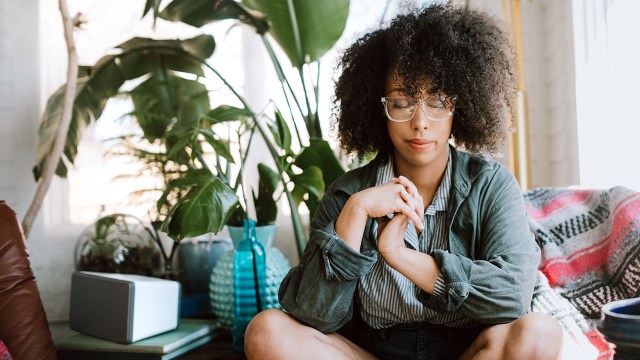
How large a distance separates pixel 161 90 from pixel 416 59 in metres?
1.39

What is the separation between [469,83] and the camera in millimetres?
1610

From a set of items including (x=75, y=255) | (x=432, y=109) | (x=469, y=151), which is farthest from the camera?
(x=75, y=255)

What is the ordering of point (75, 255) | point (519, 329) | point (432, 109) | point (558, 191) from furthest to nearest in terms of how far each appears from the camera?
point (75, 255)
point (558, 191)
point (432, 109)
point (519, 329)

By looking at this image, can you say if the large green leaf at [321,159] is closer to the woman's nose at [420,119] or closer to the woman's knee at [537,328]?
the woman's nose at [420,119]

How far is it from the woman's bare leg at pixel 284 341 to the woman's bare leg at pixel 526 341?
34cm

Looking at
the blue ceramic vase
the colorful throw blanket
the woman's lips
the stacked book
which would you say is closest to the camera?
the blue ceramic vase

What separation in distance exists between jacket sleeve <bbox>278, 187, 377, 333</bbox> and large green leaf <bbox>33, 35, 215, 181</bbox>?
4.17ft

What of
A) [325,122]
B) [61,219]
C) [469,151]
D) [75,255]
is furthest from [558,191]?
[61,219]

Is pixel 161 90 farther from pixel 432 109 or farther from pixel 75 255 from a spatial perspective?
pixel 432 109

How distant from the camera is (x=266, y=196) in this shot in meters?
2.35

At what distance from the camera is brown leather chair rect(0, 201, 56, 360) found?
1.73 m

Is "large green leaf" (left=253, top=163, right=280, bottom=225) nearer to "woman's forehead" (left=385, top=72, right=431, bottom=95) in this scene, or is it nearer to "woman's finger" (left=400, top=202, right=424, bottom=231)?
"woman's forehead" (left=385, top=72, right=431, bottom=95)

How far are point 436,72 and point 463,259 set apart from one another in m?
0.47

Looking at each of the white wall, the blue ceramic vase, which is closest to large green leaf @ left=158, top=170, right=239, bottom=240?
the white wall
